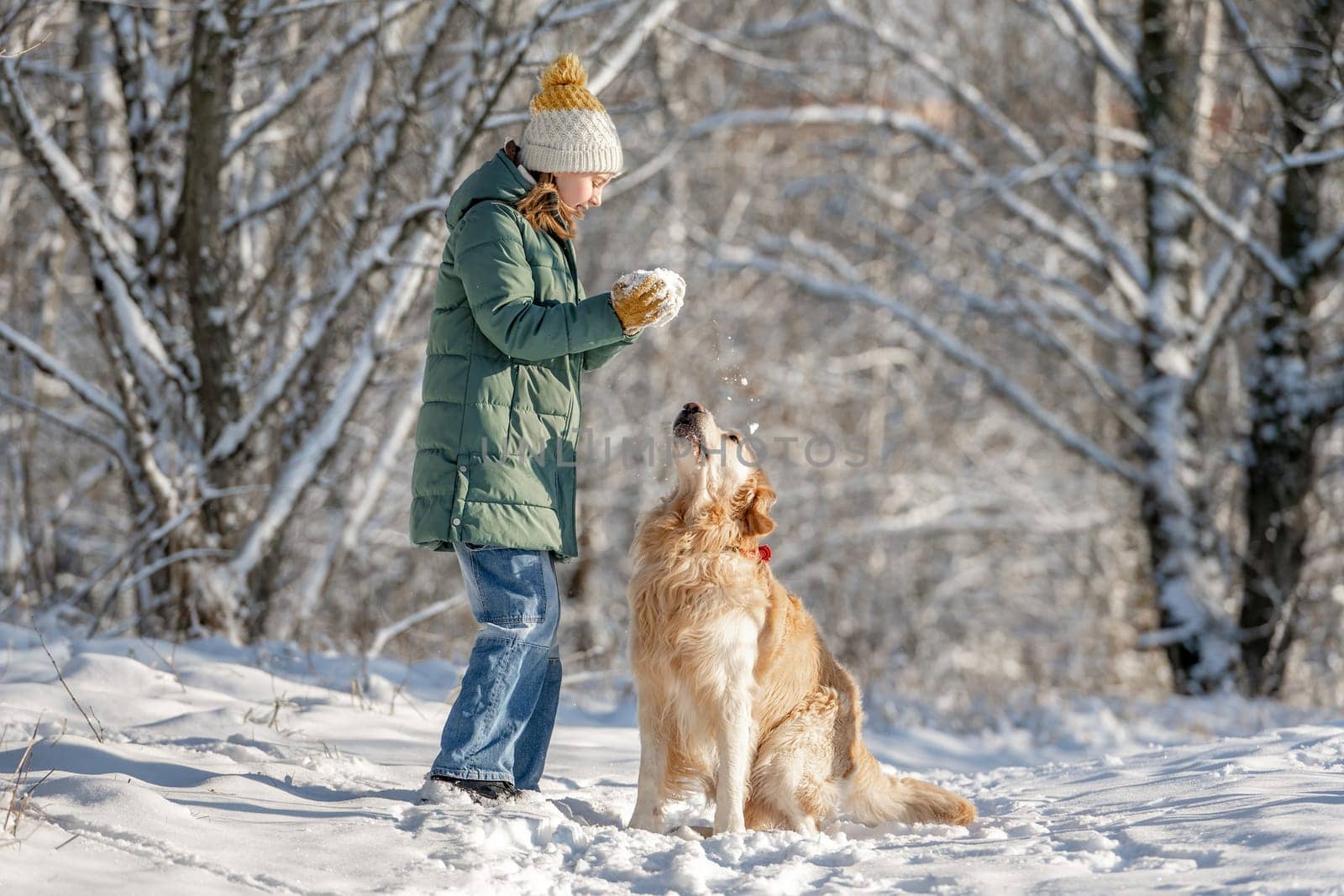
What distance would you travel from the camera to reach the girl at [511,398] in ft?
11.0

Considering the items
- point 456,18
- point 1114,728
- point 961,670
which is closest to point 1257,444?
point 1114,728

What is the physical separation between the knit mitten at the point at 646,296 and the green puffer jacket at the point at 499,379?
0.04m

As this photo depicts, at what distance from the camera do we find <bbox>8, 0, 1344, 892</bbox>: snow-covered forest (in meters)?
3.30

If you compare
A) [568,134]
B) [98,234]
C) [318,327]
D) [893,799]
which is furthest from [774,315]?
[568,134]

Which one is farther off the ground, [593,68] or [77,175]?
[593,68]

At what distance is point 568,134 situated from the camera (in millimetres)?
3520

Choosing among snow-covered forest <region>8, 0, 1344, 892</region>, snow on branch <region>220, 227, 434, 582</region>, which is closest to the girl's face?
snow-covered forest <region>8, 0, 1344, 892</region>

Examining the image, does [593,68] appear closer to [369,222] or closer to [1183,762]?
[369,222]

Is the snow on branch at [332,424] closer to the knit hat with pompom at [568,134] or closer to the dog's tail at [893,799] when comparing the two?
the knit hat with pompom at [568,134]

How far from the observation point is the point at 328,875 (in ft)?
9.00

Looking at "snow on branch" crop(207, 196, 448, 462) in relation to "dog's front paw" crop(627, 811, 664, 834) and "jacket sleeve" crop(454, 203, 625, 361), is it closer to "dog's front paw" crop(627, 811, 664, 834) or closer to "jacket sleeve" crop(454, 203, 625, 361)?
"jacket sleeve" crop(454, 203, 625, 361)

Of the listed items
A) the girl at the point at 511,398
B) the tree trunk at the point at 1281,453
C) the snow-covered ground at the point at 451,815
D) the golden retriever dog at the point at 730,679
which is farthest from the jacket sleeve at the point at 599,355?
the tree trunk at the point at 1281,453

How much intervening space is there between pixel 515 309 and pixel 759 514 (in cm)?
99

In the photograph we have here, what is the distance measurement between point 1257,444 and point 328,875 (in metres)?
7.76
